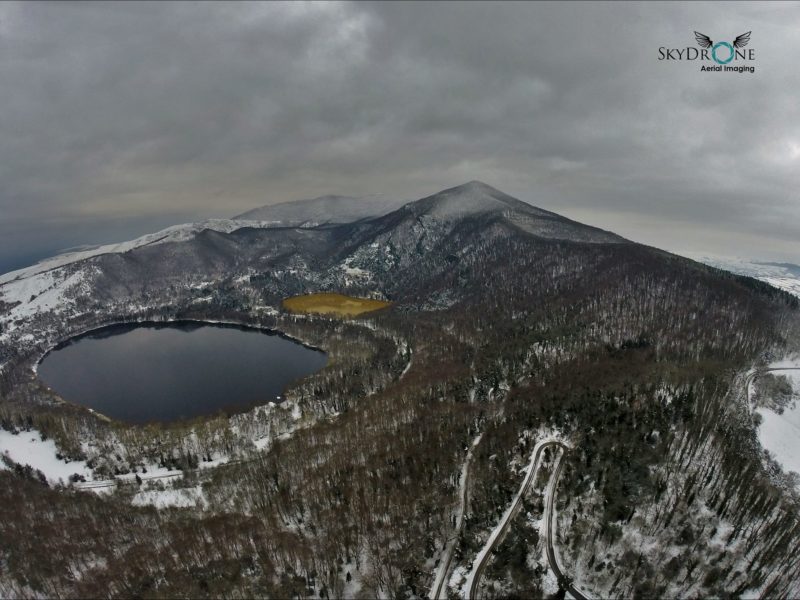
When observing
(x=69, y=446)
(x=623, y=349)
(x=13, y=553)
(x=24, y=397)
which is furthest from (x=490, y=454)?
(x=24, y=397)

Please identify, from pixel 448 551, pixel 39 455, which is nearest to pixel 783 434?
pixel 448 551

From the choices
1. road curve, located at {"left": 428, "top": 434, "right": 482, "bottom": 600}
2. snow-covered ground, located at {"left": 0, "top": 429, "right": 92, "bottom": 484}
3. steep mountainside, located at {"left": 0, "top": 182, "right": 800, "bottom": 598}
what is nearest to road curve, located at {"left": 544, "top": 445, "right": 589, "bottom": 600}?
steep mountainside, located at {"left": 0, "top": 182, "right": 800, "bottom": 598}

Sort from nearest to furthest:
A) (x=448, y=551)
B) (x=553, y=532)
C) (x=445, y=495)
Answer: (x=448, y=551), (x=553, y=532), (x=445, y=495)

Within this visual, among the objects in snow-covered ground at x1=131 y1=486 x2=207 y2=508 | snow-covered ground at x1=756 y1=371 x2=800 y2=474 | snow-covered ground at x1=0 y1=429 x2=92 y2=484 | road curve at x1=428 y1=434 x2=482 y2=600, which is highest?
snow-covered ground at x1=756 y1=371 x2=800 y2=474

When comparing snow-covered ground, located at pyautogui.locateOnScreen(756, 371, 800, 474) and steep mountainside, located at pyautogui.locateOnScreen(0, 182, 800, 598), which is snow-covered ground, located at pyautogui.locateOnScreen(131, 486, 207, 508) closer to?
steep mountainside, located at pyautogui.locateOnScreen(0, 182, 800, 598)

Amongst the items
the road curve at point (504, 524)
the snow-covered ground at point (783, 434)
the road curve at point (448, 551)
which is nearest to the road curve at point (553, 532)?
the road curve at point (504, 524)

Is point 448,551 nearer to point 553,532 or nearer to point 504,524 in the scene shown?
point 504,524

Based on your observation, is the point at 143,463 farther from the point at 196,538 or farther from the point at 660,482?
the point at 660,482

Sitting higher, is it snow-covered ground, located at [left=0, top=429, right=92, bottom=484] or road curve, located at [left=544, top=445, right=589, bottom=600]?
road curve, located at [left=544, top=445, right=589, bottom=600]
